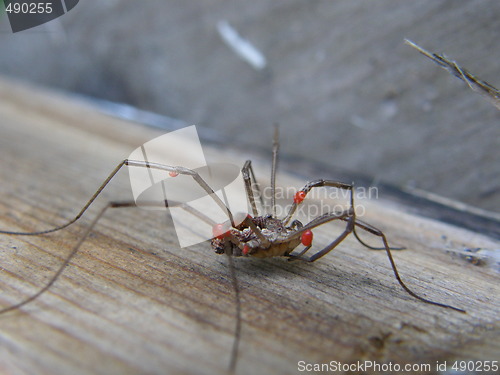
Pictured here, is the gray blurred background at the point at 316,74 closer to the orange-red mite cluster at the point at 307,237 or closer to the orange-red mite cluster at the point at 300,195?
the orange-red mite cluster at the point at 300,195

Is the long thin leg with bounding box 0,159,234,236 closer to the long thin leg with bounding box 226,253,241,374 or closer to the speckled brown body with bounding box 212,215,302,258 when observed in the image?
the speckled brown body with bounding box 212,215,302,258

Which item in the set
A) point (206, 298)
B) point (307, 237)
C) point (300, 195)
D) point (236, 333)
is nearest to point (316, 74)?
point (300, 195)

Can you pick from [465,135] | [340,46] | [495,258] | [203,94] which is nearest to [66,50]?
[203,94]

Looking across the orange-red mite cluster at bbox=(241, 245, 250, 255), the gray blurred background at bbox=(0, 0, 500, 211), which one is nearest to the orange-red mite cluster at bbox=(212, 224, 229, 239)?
the orange-red mite cluster at bbox=(241, 245, 250, 255)

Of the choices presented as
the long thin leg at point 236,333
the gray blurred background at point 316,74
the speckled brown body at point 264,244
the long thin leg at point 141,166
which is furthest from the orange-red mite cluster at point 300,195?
the gray blurred background at point 316,74

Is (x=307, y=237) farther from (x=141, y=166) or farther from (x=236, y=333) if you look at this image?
(x=141, y=166)

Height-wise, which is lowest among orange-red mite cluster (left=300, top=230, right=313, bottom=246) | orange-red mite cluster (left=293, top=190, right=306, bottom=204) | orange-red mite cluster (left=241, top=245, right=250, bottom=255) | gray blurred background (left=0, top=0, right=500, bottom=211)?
orange-red mite cluster (left=241, top=245, right=250, bottom=255)
